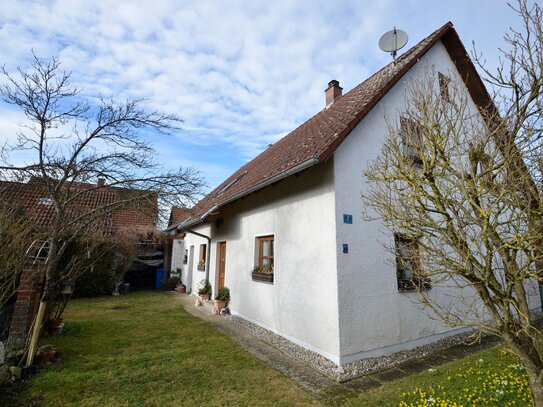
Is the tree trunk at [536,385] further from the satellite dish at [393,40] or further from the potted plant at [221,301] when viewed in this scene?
the potted plant at [221,301]

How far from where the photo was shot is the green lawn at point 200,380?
3.84 m

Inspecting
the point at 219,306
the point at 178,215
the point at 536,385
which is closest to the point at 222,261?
the point at 219,306

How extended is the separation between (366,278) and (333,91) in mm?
8885

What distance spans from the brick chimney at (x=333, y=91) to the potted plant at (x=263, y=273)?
7.70 meters

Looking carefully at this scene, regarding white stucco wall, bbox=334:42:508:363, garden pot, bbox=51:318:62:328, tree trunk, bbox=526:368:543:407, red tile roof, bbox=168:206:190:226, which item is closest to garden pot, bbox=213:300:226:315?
red tile roof, bbox=168:206:190:226

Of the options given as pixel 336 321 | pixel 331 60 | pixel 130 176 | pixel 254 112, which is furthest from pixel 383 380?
pixel 254 112

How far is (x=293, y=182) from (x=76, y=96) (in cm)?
467

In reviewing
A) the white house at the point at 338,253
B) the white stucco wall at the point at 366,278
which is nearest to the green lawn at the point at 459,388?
the white stucco wall at the point at 366,278

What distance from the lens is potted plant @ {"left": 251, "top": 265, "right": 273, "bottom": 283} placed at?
7.40 metres

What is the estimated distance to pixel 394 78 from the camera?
6410 millimetres

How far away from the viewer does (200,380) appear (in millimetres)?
4562

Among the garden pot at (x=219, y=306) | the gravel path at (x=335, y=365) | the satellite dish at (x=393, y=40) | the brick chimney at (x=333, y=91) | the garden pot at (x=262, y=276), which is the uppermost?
the brick chimney at (x=333, y=91)

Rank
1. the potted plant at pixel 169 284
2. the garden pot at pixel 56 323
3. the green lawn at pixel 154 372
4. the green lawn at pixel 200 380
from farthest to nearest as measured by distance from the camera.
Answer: the potted plant at pixel 169 284
the garden pot at pixel 56 323
the green lawn at pixel 154 372
the green lawn at pixel 200 380

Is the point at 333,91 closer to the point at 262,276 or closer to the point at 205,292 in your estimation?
the point at 262,276
